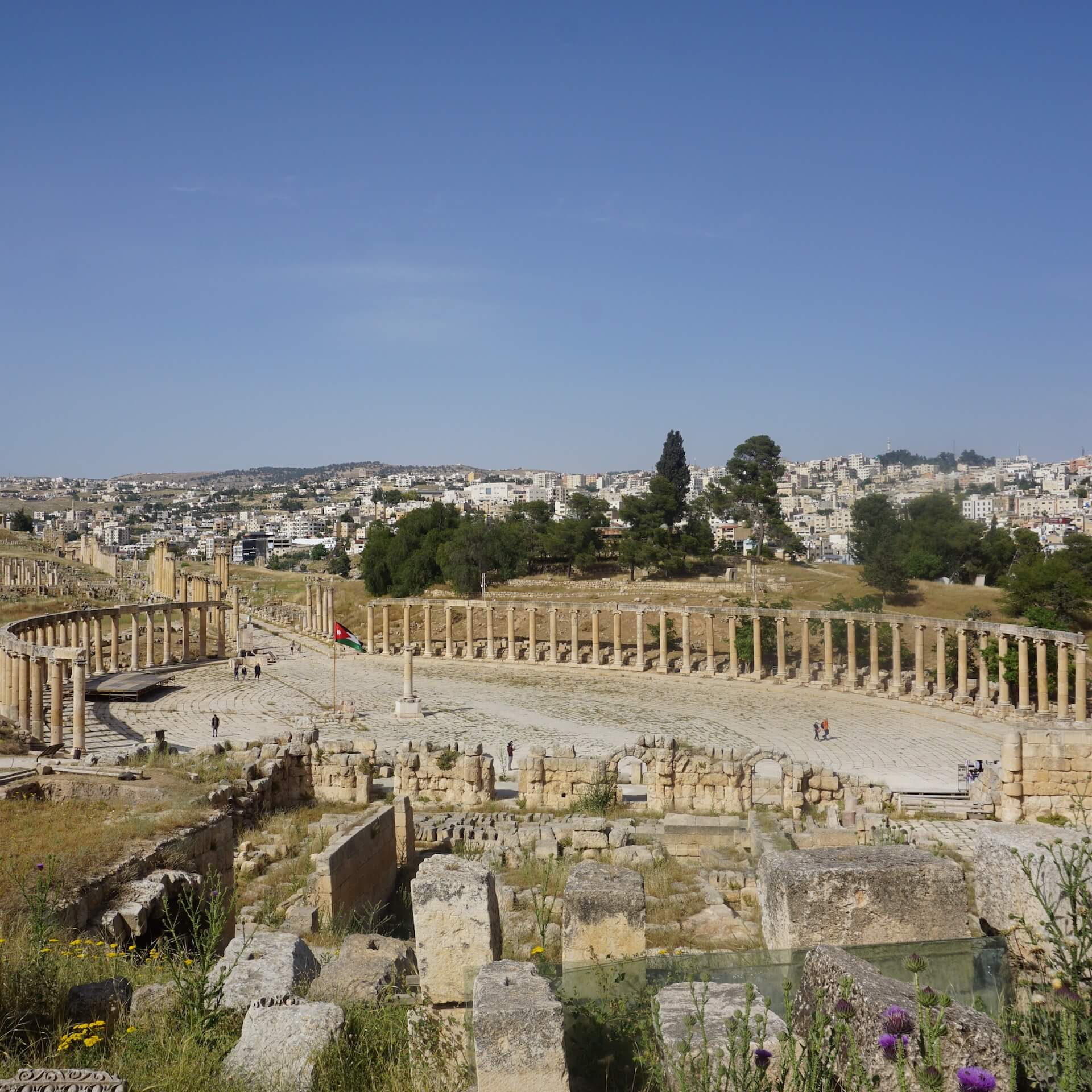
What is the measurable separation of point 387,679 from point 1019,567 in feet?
110

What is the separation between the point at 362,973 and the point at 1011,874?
5.08 metres

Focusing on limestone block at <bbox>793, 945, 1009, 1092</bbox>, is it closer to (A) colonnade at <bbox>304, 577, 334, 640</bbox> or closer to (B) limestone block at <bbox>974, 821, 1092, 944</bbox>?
(B) limestone block at <bbox>974, 821, 1092, 944</bbox>

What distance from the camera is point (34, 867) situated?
38.8ft

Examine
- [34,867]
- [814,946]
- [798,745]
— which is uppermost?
[814,946]

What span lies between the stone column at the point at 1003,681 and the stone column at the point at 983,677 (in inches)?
18.5

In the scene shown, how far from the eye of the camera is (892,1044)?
4.56m

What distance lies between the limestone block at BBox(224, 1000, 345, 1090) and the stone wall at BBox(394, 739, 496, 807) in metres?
15.4

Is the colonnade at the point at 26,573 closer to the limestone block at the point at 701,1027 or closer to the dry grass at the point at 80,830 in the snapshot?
the dry grass at the point at 80,830

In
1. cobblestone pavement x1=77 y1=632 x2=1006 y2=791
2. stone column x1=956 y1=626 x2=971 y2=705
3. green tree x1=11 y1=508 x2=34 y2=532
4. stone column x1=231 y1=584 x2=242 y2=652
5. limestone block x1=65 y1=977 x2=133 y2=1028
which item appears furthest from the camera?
green tree x1=11 y1=508 x2=34 y2=532

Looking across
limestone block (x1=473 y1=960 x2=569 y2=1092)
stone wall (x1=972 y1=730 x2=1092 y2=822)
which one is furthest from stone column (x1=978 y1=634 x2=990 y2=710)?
limestone block (x1=473 y1=960 x2=569 y2=1092)

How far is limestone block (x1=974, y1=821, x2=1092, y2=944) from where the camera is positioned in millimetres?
6859

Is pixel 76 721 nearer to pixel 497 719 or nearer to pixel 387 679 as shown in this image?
Result: pixel 497 719

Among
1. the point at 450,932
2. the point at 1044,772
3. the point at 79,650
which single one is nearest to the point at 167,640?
the point at 79,650

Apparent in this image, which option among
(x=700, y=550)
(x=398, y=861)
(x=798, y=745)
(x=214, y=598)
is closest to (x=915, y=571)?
(x=700, y=550)
